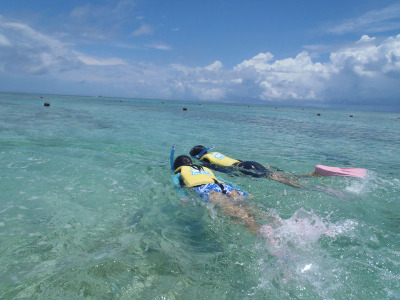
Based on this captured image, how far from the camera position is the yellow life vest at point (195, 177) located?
6359 mm

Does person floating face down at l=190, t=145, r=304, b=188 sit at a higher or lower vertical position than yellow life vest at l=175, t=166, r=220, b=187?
lower

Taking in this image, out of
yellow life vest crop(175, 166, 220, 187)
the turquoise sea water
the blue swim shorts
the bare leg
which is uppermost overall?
yellow life vest crop(175, 166, 220, 187)

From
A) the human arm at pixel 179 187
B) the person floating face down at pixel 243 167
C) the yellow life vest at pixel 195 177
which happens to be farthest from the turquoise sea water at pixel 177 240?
the yellow life vest at pixel 195 177

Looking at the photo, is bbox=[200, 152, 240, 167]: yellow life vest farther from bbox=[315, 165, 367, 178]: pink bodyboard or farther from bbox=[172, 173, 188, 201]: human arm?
bbox=[315, 165, 367, 178]: pink bodyboard

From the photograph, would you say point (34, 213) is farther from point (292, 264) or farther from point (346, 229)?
point (346, 229)

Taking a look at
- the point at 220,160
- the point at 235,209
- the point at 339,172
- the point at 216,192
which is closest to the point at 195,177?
the point at 216,192

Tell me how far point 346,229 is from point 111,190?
5.82 meters

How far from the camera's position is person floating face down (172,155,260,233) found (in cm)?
Result: 553

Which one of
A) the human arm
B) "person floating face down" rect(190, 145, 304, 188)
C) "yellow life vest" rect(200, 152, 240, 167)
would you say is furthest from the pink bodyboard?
the human arm

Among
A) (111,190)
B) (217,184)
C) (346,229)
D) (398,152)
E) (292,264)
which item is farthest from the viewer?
(398,152)

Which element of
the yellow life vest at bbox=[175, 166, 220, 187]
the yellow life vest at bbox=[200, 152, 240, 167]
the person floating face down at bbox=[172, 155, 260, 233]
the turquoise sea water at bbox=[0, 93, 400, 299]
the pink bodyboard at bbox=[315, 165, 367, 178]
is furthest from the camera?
the yellow life vest at bbox=[200, 152, 240, 167]

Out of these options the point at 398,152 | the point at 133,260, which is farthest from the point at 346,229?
the point at 398,152

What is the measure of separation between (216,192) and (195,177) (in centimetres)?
70

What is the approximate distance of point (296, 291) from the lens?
338 centimetres
